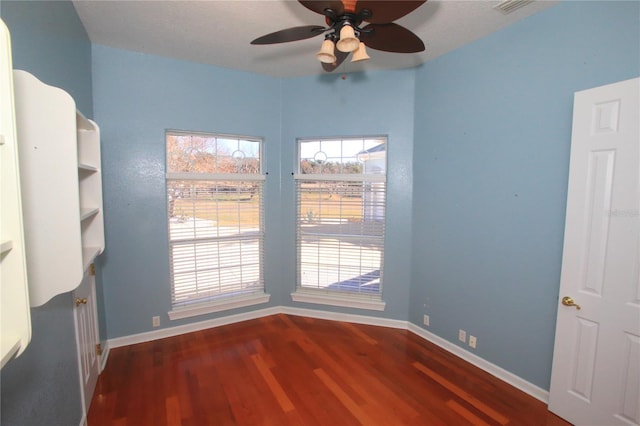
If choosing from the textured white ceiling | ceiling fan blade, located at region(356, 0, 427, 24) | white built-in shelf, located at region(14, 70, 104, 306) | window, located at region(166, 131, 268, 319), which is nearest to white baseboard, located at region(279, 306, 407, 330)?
window, located at region(166, 131, 268, 319)

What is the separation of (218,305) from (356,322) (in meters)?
1.61

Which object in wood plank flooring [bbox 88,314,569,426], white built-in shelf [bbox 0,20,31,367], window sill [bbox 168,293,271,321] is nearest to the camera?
white built-in shelf [bbox 0,20,31,367]

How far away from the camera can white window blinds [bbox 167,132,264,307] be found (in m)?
3.03

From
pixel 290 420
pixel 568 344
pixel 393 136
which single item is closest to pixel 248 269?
pixel 290 420

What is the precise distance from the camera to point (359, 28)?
1.59 m

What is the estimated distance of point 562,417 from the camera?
2016 mm

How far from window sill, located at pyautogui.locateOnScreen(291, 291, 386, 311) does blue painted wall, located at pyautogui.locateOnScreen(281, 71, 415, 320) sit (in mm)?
86

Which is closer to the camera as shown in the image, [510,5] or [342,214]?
[510,5]

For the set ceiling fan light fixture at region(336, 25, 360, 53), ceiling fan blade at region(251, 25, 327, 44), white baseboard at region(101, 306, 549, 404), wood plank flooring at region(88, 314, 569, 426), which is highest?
ceiling fan blade at region(251, 25, 327, 44)

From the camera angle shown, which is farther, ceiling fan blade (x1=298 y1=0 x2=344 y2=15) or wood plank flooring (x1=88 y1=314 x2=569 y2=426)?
wood plank flooring (x1=88 y1=314 x2=569 y2=426)

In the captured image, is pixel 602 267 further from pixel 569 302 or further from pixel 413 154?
pixel 413 154

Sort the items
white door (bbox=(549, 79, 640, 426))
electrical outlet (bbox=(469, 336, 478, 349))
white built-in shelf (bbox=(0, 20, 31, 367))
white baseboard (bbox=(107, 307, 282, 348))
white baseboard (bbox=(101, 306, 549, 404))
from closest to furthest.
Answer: white built-in shelf (bbox=(0, 20, 31, 367)) < white door (bbox=(549, 79, 640, 426)) < white baseboard (bbox=(101, 306, 549, 404)) < electrical outlet (bbox=(469, 336, 478, 349)) < white baseboard (bbox=(107, 307, 282, 348))

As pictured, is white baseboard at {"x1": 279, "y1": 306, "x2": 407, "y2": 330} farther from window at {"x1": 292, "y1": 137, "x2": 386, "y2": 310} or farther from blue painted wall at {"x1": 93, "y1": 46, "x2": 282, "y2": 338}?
blue painted wall at {"x1": 93, "y1": 46, "x2": 282, "y2": 338}

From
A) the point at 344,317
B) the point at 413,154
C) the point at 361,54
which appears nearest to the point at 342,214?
the point at 413,154
